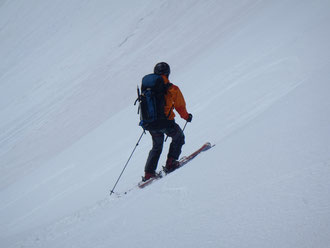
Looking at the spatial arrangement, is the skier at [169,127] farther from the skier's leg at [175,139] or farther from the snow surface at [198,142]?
the snow surface at [198,142]

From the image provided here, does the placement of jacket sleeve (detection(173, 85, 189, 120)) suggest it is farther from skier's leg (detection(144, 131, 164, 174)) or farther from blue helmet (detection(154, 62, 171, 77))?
skier's leg (detection(144, 131, 164, 174))

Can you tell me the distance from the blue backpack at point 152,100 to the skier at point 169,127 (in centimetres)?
6

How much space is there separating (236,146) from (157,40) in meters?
12.0

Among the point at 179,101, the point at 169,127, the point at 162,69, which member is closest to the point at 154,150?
the point at 169,127

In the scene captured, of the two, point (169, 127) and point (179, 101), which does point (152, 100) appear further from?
point (169, 127)

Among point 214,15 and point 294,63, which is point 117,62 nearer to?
point 214,15

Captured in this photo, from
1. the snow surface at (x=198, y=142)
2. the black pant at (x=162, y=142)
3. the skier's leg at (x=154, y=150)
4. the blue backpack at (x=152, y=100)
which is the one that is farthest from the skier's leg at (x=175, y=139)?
the snow surface at (x=198, y=142)

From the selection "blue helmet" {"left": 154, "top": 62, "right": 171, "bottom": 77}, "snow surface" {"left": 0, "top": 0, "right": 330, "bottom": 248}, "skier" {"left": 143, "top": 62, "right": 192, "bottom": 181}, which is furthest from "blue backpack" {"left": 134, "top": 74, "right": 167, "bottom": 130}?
"snow surface" {"left": 0, "top": 0, "right": 330, "bottom": 248}

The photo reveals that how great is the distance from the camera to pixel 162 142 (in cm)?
398

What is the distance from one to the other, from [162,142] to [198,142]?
0.92 m

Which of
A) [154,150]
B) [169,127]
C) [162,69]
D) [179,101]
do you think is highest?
[162,69]

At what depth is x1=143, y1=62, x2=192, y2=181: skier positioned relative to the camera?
3.49 metres

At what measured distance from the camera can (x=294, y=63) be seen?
4.70 m

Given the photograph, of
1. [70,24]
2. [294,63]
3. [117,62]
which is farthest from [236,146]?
[70,24]
